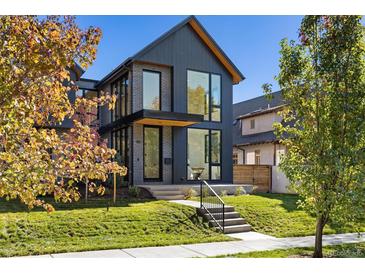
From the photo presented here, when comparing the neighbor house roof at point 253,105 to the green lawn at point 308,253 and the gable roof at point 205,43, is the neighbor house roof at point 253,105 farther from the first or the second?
the green lawn at point 308,253

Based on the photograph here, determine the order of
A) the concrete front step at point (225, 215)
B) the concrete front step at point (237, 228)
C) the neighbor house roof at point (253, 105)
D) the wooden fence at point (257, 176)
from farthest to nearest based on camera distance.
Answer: the neighbor house roof at point (253, 105), the wooden fence at point (257, 176), the concrete front step at point (225, 215), the concrete front step at point (237, 228)

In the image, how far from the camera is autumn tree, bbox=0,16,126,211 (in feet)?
10.9

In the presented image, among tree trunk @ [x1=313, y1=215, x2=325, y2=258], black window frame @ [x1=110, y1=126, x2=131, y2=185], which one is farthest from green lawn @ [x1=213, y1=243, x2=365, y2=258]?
black window frame @ [x1=110, y1=126, x2=131, y2=185]

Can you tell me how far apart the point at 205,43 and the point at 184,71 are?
178 centimetres

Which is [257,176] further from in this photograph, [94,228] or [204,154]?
[94,228]

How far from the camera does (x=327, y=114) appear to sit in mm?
6480

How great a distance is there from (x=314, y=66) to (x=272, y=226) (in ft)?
15.9

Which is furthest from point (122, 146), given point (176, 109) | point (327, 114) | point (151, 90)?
point (327, 114)

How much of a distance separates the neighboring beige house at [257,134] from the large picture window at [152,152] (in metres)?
7.62

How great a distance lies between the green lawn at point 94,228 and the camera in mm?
7016

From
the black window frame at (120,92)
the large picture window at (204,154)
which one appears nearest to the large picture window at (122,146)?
the black window frame at (120,92)
